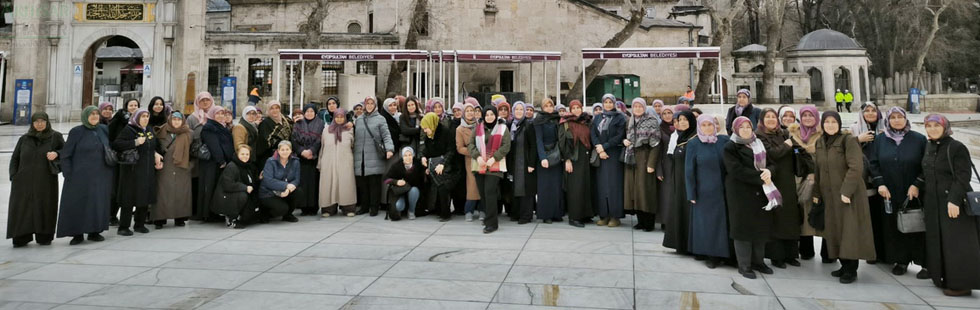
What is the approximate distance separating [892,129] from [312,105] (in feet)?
24.1

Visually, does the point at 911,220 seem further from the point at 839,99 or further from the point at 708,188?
the point at 839,99

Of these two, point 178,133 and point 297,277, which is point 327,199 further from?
point 297,277

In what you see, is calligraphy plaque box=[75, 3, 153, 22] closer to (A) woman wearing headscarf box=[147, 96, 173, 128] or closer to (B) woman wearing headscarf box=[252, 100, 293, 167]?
(A) woman wearing headscarf box=[147, 96, 173, 128]

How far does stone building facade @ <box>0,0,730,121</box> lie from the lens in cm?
2428

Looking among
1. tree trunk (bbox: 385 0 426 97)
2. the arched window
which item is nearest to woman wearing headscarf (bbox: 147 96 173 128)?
tree trunk (bbox: 385 0 426 97)

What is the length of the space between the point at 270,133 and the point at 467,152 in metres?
2.93

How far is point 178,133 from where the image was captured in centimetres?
734

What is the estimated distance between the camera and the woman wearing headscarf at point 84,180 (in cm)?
621

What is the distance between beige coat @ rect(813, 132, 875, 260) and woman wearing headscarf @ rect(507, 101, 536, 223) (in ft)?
11.5

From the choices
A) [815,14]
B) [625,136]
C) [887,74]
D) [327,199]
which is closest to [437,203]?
[327,199]

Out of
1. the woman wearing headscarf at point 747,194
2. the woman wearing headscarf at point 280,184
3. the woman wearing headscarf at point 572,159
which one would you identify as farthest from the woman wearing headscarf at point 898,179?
the woman wearing headscarf at point 280,184

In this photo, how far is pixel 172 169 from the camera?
7.36 m

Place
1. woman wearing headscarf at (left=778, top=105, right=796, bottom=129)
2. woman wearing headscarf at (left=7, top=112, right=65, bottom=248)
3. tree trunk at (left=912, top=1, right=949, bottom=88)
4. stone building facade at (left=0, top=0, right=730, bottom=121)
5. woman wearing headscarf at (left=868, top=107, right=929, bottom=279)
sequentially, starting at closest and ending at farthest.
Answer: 1. woman wearing headscarf at (left=868, top=107, right=929, bottom=279)
2. woman wearing headscarf at (left=7, top=112, right=65, bottom=248)
3. woman wearing headscarf at (left=778, top=105, right=796, bottom=129)
4. stone building facade at (left=0, top=0, right=730, bottom=121)
5. tree trunk at (left=912, top=1, right=949, bottom=88)

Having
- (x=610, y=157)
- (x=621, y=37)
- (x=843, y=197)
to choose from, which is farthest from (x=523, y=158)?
(x=621, y=37)
